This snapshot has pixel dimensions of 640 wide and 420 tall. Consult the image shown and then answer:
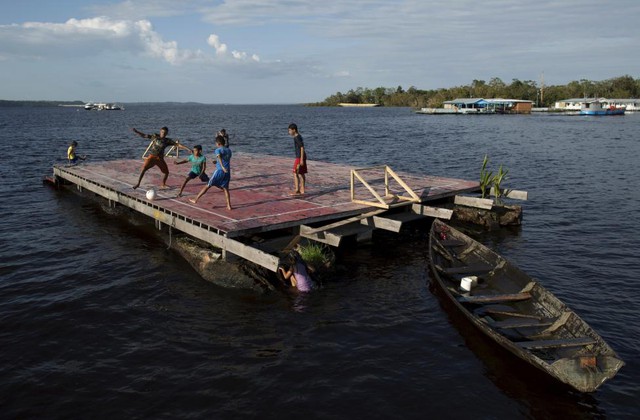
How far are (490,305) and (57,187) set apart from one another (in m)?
21.3

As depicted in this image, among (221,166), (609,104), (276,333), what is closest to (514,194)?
(221,166)

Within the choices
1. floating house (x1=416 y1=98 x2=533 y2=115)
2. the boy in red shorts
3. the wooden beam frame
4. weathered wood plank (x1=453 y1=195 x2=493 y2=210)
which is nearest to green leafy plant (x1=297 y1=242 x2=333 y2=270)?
the wooden beam frame

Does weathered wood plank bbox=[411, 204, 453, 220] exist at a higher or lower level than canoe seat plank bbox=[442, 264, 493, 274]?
higher

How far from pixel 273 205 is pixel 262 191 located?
2146 mm

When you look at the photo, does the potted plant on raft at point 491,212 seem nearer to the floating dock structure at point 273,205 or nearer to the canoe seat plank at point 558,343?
the floating dock structure at point 273,205

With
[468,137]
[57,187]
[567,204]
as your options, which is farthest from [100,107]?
[567,204]

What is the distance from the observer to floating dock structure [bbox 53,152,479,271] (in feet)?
42.8

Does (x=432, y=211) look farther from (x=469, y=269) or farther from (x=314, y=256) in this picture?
(x=314, y=256)

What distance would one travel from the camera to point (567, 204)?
868 inches

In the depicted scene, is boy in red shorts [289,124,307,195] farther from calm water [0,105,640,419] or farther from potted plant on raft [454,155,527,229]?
potted plant on raft [454,155,527,229]

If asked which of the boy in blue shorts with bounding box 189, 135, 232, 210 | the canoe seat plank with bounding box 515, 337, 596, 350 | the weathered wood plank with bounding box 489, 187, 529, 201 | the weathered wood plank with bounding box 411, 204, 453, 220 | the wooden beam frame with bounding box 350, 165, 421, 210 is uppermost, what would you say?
the boy in blue shorts with bounding box 189, 135, 232, 210

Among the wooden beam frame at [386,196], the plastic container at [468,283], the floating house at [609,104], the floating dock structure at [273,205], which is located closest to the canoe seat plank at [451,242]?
the floating dock structure at [273,205]

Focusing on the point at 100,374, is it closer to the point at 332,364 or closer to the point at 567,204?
the point at 332,364

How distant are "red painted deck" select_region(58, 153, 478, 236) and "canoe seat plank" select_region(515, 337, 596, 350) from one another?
658 centimetres
